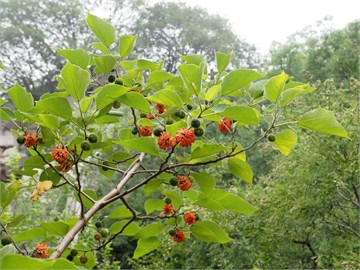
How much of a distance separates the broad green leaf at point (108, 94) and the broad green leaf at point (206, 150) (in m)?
0.18

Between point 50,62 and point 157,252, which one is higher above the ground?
point 50,62

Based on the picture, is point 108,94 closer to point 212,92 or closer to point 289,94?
point 212,92

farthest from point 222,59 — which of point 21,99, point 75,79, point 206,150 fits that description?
point 21,99

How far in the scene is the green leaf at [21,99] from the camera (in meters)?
1.00

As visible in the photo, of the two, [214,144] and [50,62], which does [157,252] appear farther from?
[50,62]

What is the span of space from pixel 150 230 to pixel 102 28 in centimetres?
46

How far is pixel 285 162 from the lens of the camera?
4578mm

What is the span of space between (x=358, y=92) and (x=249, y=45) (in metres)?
14.5

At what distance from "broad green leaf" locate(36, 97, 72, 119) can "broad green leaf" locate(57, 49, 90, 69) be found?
4.3 inches

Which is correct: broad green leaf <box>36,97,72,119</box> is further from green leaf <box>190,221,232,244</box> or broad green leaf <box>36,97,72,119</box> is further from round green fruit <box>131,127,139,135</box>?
green leaf <box>190,221,232,244</box>

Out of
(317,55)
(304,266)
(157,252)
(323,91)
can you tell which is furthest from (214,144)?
(317,55)

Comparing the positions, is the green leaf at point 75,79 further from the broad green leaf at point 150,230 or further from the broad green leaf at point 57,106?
the broad green leaf at point 150,230

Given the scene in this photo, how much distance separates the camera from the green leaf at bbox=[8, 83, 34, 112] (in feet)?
3.28

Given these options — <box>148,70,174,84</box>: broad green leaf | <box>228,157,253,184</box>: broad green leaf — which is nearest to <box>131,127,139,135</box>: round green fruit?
<box>148,70,174,84</box>: broad green leaf
